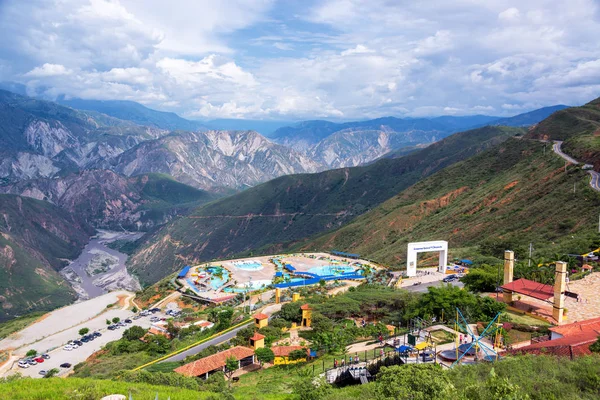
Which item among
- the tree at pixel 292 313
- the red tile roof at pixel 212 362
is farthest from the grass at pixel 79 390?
the tree at pixel 292 313

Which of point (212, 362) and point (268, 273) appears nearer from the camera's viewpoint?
point (212, 362)

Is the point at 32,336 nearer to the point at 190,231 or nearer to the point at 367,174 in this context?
the point at 190,231

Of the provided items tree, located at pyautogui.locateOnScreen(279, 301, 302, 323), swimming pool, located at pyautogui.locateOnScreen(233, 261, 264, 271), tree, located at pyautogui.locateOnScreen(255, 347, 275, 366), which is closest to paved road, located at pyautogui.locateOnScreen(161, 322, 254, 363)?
tree, located at pyautogui.locateOnScreen(279, 301, 302, 323)

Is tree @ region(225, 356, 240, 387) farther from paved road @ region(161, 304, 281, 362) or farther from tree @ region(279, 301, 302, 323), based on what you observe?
tree @ region(279, 301, 302, 323)

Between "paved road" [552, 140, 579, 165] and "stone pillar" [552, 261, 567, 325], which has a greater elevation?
"paved road" [552, 140, 579, 165]

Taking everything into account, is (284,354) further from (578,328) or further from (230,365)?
(578,328)

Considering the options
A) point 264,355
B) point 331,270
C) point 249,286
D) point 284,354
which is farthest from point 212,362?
point 331,270
